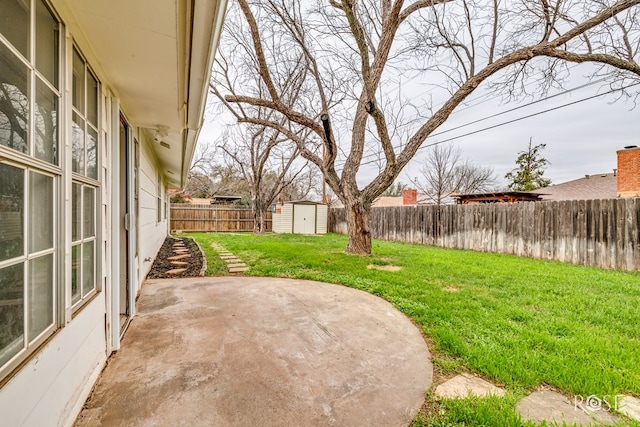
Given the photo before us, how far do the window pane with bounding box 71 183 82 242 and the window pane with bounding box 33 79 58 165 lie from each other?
0.29 meters

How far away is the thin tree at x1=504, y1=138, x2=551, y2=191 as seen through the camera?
2082cm

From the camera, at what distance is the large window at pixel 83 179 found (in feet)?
5.01

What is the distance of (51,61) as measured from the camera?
50.4 inches

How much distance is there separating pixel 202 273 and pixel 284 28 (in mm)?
5224

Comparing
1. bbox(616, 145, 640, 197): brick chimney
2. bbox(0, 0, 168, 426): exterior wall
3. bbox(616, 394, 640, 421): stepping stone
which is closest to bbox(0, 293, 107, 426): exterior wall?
bbox(0, 0, 168, 426): exterior wall

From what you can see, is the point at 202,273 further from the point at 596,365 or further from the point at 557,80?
the point at 557,80

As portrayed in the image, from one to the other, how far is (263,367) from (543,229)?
7676mm

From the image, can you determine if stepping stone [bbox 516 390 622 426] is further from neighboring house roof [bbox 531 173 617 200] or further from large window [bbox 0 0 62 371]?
neighboring house roof [bbox 531 173 617 200]

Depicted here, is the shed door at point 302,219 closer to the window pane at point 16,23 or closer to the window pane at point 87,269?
the window pane at point 87,269

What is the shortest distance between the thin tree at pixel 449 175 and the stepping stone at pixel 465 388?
60.7 ft

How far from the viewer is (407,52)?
241 inches

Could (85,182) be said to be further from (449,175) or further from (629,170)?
(449,175)

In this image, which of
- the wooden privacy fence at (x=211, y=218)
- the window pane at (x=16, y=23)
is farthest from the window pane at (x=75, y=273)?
the wooden privacy fence at (x=211, y=218)

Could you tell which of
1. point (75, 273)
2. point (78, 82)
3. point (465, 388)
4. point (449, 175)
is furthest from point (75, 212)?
point (449, 175)
